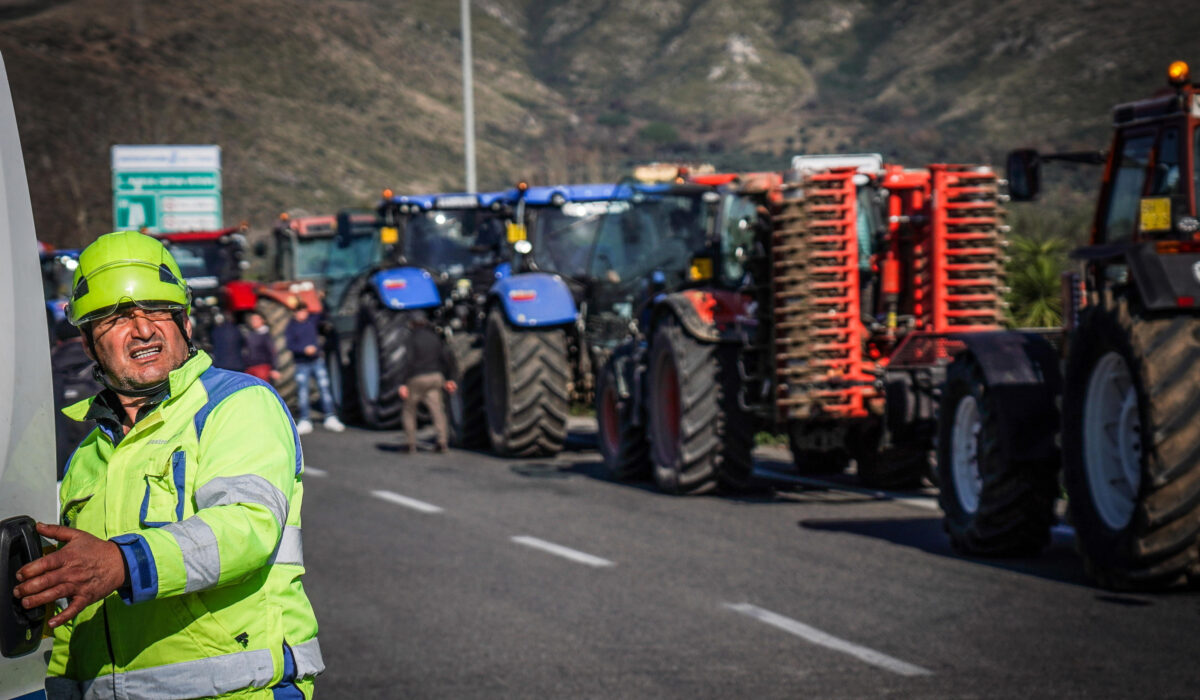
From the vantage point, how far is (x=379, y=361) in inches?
801

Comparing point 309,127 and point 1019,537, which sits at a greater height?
point 309,127

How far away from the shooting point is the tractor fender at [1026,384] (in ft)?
31.8

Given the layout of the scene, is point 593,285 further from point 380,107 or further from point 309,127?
point 380,107

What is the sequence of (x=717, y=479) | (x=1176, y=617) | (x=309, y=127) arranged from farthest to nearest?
(x=309, y=127), (x=717, y=479), (x=1176, y=617)

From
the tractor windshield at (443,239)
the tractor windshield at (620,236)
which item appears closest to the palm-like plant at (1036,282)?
the tractor windshield at (620,236)

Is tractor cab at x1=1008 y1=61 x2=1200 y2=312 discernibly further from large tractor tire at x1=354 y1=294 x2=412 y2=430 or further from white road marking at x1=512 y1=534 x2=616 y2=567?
large tractor tire at x1=354 y1=294 x2=412 y2=430

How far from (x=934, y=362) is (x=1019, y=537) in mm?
2177

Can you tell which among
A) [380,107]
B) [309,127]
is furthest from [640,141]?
[380,107]

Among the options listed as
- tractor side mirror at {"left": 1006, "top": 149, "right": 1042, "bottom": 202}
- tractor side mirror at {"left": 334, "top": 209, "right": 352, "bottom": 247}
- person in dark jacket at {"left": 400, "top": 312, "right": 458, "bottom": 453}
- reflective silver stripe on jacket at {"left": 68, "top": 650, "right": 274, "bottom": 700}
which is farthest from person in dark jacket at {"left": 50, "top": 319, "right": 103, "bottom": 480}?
tractor side mirror at {"left": 334, "top": 209, "right": 352, "bottom": 247}

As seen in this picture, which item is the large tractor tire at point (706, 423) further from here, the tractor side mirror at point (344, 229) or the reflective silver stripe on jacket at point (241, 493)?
the reflective silver stripe on jacket at point (241, 493)

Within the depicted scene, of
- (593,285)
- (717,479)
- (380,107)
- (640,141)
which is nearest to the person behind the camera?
(717,479)

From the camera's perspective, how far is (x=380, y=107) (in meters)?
90.1

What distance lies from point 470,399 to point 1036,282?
643 cm

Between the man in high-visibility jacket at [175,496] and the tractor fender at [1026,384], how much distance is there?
22.3ft
